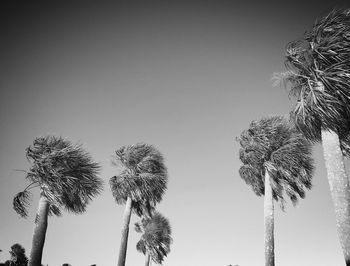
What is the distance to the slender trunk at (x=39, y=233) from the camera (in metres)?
10.5

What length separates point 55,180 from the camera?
10719mm

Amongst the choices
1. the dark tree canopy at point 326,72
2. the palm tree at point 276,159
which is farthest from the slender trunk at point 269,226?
the dark tree canopy at point 326,72

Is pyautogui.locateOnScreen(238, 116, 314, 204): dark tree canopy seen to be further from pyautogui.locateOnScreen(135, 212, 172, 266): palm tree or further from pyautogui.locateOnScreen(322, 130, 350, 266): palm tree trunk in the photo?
pyautogui.locateOnScreen(135, 212, 172, 266): palm tree

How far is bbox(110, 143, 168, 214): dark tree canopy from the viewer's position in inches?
672

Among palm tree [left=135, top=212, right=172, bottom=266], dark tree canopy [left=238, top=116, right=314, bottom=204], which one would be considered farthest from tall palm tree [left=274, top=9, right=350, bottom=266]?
palm tree [left=135, top=212, right=172, bottom=266]

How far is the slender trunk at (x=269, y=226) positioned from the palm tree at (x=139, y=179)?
6.78 m

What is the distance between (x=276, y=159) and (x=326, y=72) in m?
7.49

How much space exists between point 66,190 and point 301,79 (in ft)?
33.1

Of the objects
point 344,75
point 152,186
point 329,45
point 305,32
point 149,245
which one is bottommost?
point 149,245

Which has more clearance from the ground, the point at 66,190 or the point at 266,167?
the point at 266,167

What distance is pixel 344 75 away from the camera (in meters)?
7.91

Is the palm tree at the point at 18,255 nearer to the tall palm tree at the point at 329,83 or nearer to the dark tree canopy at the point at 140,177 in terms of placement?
the dark tree canopy at the point at 140,177

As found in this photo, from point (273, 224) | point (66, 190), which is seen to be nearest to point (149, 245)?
point (273, 224)

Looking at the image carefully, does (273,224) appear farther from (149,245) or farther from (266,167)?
(149,245)
